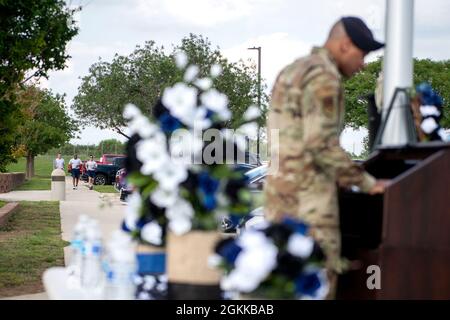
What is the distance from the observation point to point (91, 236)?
183 inches

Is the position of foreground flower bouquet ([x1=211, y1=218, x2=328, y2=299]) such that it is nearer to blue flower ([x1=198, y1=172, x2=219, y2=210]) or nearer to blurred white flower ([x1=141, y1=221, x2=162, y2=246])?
blue flower ([x1=198, y1=172, x2=219, y2=210])

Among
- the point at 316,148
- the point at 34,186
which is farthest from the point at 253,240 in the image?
the point at 34,186

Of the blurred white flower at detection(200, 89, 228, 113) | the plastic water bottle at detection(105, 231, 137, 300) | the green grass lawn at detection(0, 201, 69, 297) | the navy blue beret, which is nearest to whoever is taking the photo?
the blurred white flower at detection(200, 89, 228, 113)

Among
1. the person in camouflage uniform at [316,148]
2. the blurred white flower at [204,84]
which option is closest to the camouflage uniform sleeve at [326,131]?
the person in camouflage uniform at [316,148]

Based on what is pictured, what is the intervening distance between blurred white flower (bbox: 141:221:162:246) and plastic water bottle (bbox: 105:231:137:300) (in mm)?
166

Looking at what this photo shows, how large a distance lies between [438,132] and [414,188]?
1.34 metres

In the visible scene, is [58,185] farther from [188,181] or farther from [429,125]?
[188,181]

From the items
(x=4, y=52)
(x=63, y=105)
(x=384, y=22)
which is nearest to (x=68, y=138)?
(x=63, y=105)

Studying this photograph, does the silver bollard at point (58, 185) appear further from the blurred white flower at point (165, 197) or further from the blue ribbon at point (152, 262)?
the blurred white flower at point (165, 197)

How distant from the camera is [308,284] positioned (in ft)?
10.9

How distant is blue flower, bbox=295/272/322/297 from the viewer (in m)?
3.31

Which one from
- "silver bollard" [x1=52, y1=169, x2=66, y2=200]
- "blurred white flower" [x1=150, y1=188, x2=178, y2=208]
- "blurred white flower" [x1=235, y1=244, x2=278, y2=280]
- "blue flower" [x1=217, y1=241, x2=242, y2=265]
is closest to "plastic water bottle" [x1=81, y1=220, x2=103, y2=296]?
"blurred white flower" [x1=150, y1=188, x2=178, y2=208]

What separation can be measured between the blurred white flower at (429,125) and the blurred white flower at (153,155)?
91.6 inches

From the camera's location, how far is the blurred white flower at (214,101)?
3.66 metres
